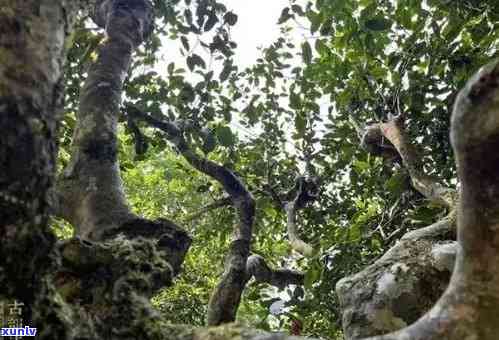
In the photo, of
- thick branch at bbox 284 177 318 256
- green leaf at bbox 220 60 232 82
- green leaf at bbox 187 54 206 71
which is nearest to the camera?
green leaf at bbox 187 54 206 71

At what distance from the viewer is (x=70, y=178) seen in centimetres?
233

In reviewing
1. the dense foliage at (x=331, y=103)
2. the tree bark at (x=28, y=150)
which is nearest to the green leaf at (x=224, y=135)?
the dense foliage at (x=331, y=103)

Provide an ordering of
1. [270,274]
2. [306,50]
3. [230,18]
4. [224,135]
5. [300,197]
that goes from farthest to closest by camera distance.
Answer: [300,197]
[270,274]
[306,50]
[230,18]
[224,135]

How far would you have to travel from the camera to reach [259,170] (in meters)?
6.23

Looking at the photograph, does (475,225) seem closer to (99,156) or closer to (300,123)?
(99,156)

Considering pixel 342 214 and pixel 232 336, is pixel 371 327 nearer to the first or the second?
pixel 232 336

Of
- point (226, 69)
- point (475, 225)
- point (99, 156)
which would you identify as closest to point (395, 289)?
point (475, 225)

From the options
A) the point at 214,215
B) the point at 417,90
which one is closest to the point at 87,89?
the point at 417,90

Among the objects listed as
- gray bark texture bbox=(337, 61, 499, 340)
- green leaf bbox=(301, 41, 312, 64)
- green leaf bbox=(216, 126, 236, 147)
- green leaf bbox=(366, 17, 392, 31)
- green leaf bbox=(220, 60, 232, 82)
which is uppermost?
green leaf bbox=(220, 60, 232, 82)

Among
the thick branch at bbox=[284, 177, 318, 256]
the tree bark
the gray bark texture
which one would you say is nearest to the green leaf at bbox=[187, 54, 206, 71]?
the thick branch at bbox=[284, 177, 318, 256]

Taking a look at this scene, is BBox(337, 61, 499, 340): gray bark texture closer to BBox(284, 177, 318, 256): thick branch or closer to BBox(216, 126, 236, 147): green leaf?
BBox(216, 126, 236, 147): green leaf

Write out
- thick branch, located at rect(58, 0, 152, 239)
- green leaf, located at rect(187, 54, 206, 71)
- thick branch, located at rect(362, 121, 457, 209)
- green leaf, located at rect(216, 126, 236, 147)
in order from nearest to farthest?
thick branch, located at rect(58, 0, 152, 239) → thick branch, located at rect(362, 121, 457, 209) → green leaf, located at rect(216, 126, 236, 147) → green leaf, located at rect(187, 54, 206, 71)

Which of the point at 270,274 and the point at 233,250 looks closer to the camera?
the point at 233,250

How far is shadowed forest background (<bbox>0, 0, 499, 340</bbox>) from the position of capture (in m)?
1.17
